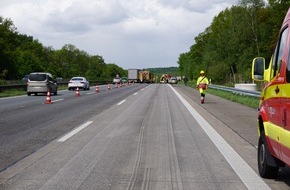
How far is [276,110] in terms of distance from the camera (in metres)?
5.41

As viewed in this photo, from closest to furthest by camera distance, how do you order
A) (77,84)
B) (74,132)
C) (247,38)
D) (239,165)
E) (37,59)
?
(239,165), (74,132), (77,84), (247,38), (37,59)

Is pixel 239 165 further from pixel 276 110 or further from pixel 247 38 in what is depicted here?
pixel 247 38

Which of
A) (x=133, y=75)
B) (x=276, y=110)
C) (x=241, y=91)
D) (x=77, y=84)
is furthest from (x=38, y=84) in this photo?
(x=133, y=75)

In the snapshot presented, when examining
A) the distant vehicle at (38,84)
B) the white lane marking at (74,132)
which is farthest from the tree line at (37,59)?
the white lane marking at (74,132)

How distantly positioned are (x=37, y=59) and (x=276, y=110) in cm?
10653

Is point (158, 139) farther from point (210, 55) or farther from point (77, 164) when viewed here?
point (210, 55)

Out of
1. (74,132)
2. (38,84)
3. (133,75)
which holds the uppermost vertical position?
(133,75)

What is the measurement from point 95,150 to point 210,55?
79.3 metres

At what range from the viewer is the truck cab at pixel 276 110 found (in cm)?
497

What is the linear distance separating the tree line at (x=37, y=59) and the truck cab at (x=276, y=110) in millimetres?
42257

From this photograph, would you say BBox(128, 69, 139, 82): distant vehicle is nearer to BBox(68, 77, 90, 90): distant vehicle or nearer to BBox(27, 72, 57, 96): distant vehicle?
BBox(68, 77, 90, 90): distant vehicle

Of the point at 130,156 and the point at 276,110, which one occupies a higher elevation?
the point at 276,110

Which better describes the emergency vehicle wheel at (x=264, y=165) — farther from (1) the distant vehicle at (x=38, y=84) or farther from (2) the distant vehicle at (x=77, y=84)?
(2) the distant vehicle at (x=77, y=84)

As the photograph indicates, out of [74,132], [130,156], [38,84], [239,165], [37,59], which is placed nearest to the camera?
[239,165]
